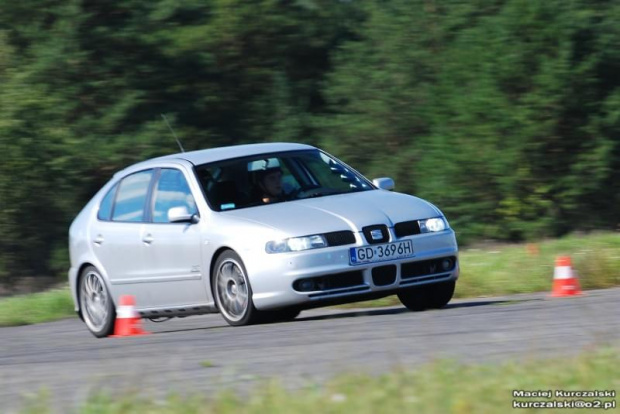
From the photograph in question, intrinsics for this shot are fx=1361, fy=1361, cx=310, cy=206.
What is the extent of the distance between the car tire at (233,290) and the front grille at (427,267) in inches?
47.2

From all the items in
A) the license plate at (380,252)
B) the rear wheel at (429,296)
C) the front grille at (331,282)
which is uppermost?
A: the license plate at (380,252)

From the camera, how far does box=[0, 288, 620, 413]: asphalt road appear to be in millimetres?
7242

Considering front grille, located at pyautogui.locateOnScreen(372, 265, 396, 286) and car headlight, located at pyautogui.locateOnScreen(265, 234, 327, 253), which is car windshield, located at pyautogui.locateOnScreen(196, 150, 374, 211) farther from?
front grille, located at pyautogui.locateOnScreen(372, 265, 396, 286)

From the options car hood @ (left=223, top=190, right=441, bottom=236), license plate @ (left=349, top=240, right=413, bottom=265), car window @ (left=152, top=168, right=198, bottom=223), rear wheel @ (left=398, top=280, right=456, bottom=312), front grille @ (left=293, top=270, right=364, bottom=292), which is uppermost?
car window @ (left=152, top=168, right=198, bottom=223)

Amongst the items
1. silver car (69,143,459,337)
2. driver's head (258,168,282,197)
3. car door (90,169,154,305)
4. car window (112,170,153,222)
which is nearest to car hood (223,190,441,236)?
silver car (69,143,459,337)

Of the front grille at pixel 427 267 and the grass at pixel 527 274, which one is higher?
the front grille at pixel 427 267

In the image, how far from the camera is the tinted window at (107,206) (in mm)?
12445

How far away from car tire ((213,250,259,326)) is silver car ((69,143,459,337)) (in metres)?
0.01

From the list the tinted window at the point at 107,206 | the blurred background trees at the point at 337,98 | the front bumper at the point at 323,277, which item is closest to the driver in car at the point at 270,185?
the front bumper at the point at 323,277

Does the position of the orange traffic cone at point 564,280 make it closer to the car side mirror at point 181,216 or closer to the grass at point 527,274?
the grass at point 527,274

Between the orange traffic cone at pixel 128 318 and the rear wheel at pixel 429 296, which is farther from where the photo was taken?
the orange traffic cone at pixel 128 318

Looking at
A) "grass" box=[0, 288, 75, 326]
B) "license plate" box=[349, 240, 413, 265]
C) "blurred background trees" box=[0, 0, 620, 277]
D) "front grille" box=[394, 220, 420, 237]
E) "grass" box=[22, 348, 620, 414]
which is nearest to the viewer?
"grass" box=[22, 348, 620, 414]

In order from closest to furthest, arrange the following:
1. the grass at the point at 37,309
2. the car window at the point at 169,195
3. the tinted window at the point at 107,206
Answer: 1. the car window at the point at 169,195
2. the tinted window at the point at 107,206
3. the grass at the point at 37,309

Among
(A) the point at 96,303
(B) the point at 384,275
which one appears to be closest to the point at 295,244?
(B) the point at 384,275
